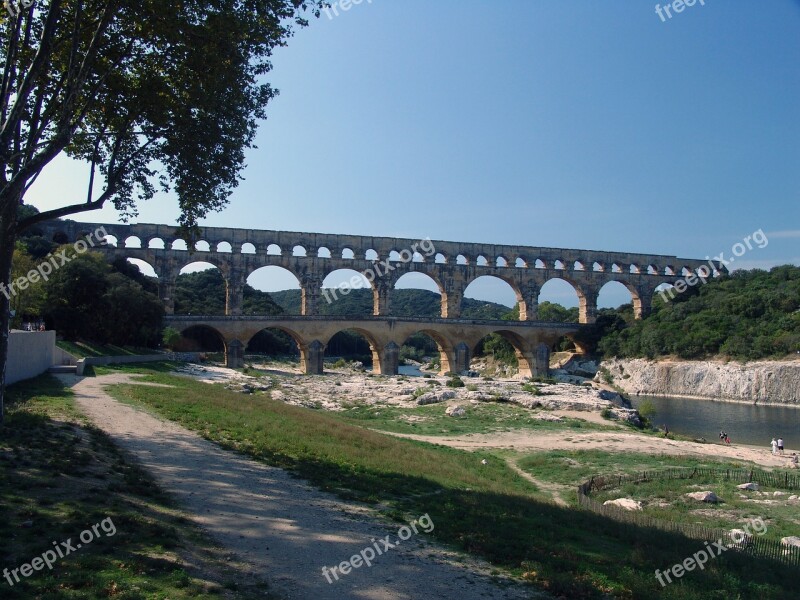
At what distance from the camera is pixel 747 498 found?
15.3 meters

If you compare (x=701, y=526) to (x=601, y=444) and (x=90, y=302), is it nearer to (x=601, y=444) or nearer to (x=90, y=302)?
(x=601, y=444)

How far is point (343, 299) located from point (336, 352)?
2673cm

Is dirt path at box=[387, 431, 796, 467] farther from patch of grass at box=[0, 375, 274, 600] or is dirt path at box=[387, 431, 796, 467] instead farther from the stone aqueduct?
the stone aqueduct

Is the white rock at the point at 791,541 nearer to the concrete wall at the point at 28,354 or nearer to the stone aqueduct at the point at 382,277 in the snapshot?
the concrete wall at the point at 28,354

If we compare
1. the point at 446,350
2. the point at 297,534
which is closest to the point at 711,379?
the point at 446,350

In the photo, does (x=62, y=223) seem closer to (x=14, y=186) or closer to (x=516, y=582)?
(x=14, y=186)

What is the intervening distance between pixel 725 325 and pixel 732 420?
2120 centimetres

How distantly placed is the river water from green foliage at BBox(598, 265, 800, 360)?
20.7 ft

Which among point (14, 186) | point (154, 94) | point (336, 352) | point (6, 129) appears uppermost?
point (154, 94)

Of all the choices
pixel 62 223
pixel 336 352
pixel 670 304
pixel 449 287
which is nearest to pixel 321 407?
pixel 449 287

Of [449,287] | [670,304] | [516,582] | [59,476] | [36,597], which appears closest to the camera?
[36,597]

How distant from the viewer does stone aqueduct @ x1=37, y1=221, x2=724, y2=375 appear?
169ft

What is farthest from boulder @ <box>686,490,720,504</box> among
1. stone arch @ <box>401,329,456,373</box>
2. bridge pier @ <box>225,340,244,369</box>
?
stone arch @ <box>401,329,456,373</box>

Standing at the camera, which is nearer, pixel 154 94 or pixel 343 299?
pixel 154 94
